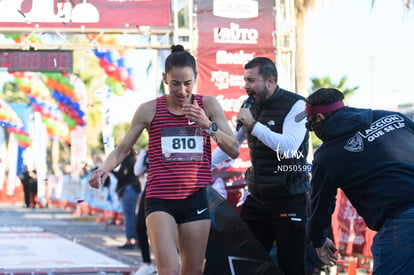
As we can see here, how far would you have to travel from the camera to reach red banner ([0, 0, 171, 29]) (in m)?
10.2

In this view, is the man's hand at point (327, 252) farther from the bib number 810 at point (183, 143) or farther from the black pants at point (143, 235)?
the black pants at point (143, 235)

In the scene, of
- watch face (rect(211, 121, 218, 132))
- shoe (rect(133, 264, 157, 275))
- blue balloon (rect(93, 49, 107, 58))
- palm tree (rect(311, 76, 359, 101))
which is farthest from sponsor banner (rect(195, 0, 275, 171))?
palm tree (rect(311, 76, 359, 101))

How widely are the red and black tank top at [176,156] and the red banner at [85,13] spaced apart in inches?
204

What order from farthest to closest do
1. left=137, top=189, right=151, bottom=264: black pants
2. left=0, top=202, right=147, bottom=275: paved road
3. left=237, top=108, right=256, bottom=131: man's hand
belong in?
left=0, top=202, right=147, bottom=275: paved road → left=137, top=189, right=151, bottom=264: black pants → left=237, top=108, right=256, bottom=131: man's hand

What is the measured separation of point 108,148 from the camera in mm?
10523

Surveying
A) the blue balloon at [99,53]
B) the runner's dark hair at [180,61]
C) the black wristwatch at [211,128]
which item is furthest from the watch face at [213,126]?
the blue balloon at [99,53]

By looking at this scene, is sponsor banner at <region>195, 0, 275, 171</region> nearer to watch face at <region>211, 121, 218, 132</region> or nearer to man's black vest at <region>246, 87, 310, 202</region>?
man's black vest at <region>246, 87, 310, 202</region>

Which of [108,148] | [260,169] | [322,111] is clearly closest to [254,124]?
[260,169]

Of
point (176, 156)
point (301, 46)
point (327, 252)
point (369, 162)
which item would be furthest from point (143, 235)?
point (369, 162)

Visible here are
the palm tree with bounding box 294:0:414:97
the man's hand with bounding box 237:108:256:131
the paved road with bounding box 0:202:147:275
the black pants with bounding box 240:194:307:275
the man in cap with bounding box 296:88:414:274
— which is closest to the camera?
the man in cap with bounding box 296:88:414:274

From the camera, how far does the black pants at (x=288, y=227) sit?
623 centimetres

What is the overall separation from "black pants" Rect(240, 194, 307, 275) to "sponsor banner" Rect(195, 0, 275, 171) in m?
4.88

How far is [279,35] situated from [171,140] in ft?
21.1

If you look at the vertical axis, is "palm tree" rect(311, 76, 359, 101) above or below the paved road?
above
